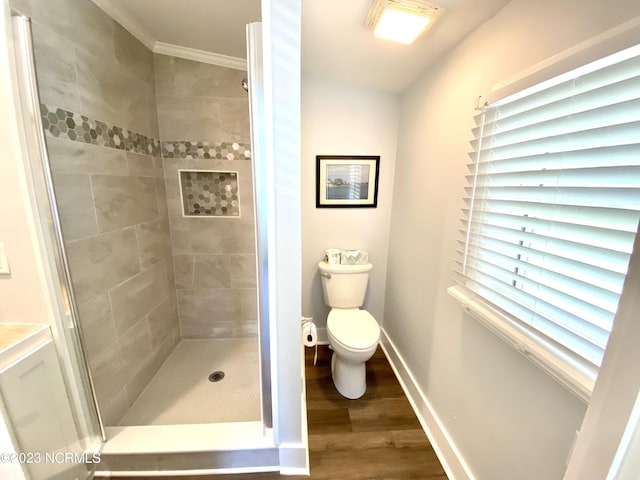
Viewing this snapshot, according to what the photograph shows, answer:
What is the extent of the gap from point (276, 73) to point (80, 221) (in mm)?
1140

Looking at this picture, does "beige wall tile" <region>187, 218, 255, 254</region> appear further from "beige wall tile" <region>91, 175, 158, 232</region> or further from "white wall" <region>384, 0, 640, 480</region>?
"white wall" <region>384, 0, 640, 480</region>

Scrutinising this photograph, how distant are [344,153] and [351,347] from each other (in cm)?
141

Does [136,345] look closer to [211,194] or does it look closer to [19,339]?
[19,339]

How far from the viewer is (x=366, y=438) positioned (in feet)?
4.54

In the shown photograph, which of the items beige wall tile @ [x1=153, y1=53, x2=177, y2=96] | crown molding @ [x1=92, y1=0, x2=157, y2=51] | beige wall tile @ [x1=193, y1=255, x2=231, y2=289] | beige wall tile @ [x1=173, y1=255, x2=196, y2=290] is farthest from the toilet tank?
crown molding @ [x1=92, y1=0, x2=157, y2=51]

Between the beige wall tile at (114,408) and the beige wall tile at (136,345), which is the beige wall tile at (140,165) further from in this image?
the beige wall tile at (114,408)

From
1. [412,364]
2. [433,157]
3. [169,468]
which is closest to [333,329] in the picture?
[412,364]

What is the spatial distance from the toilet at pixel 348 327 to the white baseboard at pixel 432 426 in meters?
0.30

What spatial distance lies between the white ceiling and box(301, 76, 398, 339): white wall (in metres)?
0.13

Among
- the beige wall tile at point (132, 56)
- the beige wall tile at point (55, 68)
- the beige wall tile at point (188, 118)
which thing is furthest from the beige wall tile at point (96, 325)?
the beige wall tile at point (132, 56)

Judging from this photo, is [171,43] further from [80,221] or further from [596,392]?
[596,392]

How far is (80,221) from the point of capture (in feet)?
3.79

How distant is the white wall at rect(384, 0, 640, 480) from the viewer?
30.0 inches

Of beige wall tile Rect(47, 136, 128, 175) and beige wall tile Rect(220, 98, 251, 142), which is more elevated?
beige wall tile Rect(220, 98, 251, 142)
